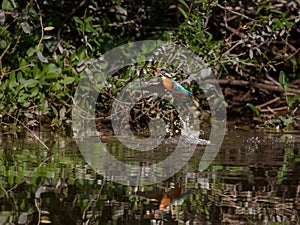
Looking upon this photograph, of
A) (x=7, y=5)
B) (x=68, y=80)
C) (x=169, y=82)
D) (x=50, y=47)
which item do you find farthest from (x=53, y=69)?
(x=169, y=82)

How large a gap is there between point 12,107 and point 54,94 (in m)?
0.32

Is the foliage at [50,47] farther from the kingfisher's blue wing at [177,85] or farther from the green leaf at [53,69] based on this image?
the kingfisher's blue wing at [177,85]

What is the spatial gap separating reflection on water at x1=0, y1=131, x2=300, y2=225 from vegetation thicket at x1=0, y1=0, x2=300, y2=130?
795 millimetres

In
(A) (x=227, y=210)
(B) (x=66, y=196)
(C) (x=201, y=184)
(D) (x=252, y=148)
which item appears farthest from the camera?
(D) (x=252, y=148)

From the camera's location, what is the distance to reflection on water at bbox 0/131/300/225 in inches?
99.3

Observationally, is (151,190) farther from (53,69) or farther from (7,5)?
(7,5)

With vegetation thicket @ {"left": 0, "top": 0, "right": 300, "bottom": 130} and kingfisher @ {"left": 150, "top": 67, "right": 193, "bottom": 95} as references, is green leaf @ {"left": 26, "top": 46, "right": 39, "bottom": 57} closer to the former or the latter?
vegetation thicket @ {"left": 0, "top": 0, "right": 300, "bottom": 130}

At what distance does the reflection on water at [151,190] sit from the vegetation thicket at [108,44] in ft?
2.61

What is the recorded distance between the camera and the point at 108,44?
5.27 metres

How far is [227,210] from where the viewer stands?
263 centimetres

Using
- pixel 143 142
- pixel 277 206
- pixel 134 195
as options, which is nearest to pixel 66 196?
pixel 134 195

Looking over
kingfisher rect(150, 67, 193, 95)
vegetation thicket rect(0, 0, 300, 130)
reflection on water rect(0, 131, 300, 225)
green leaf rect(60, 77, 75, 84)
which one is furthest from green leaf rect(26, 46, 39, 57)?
reflection on water rect(0, 131, 300, 225)

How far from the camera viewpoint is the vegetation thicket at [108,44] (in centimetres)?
483

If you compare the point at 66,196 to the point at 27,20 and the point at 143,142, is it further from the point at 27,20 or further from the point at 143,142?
the point at 27,20
